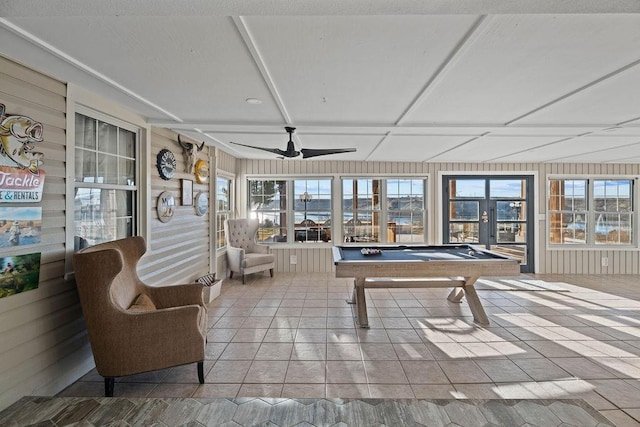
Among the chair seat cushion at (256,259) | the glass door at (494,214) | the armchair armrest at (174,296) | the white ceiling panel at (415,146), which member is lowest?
the chair seat cushion at (256,259)

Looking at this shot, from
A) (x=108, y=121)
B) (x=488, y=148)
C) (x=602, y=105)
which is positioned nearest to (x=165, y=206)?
(x=108, y=121)

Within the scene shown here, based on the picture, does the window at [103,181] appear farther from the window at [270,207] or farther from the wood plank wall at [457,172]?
the window at [270,207]

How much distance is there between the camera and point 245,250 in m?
6.29

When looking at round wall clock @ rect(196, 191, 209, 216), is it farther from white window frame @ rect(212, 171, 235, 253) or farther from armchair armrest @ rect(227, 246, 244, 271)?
armchair armrest @ rect(227, 246, 244, 271)

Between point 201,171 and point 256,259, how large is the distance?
194 cm

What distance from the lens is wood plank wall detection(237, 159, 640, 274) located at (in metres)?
6.61

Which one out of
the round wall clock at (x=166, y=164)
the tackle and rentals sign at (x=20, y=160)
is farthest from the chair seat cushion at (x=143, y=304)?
the round wall clock at (x=166, y=164)

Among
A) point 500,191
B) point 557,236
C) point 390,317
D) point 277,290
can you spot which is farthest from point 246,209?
point 557,236

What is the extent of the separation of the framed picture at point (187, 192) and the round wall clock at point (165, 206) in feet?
0.90

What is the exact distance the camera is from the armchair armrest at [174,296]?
2947 mm

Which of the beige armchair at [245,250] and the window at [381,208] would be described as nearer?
the beige armchair at [245,250]

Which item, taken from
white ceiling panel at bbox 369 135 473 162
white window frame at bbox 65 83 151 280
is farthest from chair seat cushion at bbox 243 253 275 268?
white ceiling panel at bbox 369 135 473 162

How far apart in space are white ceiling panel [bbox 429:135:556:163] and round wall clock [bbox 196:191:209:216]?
4.12 m

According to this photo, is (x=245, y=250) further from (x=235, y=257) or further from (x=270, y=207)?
(x=270, y=207)
